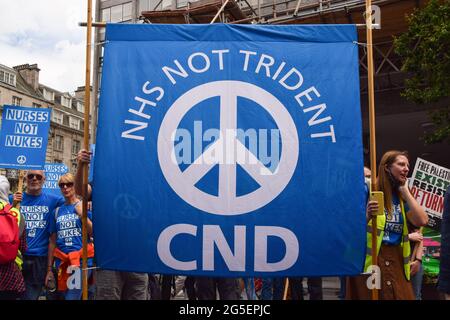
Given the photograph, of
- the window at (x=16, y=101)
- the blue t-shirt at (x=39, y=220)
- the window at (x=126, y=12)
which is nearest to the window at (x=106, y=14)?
the window at (x=126, y=12)

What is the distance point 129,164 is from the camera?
3.58 metres

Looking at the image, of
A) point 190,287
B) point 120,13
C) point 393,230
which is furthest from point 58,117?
Result: point 393,230

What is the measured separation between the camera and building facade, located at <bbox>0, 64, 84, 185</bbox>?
4816 centimetres

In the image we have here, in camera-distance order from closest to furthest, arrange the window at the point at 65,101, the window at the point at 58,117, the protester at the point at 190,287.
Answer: the protester at the point at 190,287
the window at the point at 58,117
the window at the point at 65,101

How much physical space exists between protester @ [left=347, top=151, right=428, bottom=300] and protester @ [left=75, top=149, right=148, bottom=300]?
1.84 metres

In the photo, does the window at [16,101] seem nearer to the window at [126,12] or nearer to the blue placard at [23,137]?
the window at [126,12]

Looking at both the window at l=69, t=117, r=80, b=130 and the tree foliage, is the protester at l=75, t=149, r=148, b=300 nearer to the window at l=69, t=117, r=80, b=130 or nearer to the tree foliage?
the tree foliage

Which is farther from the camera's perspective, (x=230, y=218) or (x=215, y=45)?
(x=215, y=45)

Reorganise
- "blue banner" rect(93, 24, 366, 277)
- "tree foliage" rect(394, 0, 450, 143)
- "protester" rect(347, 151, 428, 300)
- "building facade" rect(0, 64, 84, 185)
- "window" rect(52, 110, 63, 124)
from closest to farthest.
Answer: "blue banner" rect(93, 24, 366, 277) → "protester" rect(347, 151, 428, 300) → "tree foliage" rect(394, 0, 450, 143) → "building facade" rect(0, 64, 84, 185) → "window" rect(52, 110, 63, 124)

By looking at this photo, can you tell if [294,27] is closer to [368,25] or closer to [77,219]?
[368,25]

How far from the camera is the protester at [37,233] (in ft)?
17.5

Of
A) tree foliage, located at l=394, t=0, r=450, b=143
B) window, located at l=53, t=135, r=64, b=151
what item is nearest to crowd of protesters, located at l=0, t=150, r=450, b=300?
tree foliage, located at l=394, t=0, r=450, b=143

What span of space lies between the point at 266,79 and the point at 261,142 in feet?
1.55
